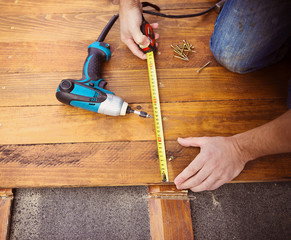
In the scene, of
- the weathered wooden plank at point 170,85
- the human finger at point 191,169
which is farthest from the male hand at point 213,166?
the weathered wooden plank at point 170,85

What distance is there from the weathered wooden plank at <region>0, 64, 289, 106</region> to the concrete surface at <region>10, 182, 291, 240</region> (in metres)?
0.55

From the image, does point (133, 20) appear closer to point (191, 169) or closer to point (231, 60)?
point (231, 60)

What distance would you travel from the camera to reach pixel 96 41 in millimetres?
1177

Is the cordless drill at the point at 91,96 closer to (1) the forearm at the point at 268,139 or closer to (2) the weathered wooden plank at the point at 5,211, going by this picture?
(1) the forearm at the point at 268,139

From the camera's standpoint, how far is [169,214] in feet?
3.75

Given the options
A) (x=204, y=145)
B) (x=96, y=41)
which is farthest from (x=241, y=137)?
(x=96, y=41)

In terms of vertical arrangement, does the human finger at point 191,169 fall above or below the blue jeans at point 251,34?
below

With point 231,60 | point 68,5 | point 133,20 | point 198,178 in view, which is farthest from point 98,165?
point 68,5

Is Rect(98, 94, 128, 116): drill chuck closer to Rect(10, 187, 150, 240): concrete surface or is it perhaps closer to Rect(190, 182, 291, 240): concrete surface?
Rect(10, 187, 150, 240): concrete surface

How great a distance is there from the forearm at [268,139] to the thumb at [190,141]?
167 mm

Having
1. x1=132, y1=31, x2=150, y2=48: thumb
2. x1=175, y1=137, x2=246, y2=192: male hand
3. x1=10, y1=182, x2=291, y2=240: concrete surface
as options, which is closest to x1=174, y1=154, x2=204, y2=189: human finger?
x1=175, y1=137, x2=246, y2=192: male hand

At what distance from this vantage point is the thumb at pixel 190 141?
1.07 meters

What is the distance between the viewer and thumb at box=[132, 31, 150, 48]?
1079 millimetres

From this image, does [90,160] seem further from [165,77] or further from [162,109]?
[165,77]
